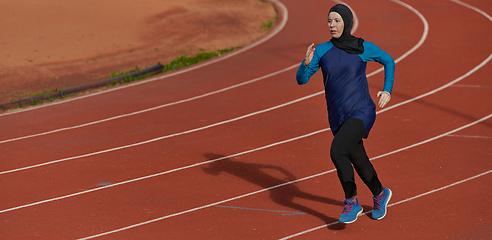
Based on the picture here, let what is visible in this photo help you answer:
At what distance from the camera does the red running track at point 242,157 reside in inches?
217

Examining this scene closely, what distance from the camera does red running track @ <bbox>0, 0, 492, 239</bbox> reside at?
551cm

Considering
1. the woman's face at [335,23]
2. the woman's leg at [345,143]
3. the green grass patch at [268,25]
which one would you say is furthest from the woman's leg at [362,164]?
the green grass patch at [268,25]

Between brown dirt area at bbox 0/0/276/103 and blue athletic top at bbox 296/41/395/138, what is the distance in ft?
28.2

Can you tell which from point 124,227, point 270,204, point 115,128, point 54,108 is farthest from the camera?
point 54,108

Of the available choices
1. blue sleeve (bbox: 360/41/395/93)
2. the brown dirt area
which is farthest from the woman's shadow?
the brown dirt area

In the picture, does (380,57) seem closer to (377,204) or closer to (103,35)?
(377,204)

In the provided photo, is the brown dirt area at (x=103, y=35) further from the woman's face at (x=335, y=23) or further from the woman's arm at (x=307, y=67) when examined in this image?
the woman's face at (x=335, y=23)

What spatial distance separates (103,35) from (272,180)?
1142cm

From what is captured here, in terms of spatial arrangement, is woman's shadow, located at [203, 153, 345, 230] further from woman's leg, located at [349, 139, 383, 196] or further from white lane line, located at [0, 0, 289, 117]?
white lane line, located at [0, 0, 289, 117]

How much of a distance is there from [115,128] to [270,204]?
396 centimetres

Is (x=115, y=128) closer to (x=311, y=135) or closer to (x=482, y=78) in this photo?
(x=311, y=135)

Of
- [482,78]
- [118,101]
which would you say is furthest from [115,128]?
[482,78]

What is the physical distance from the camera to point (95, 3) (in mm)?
19672

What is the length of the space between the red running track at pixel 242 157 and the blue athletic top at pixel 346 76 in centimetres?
126
